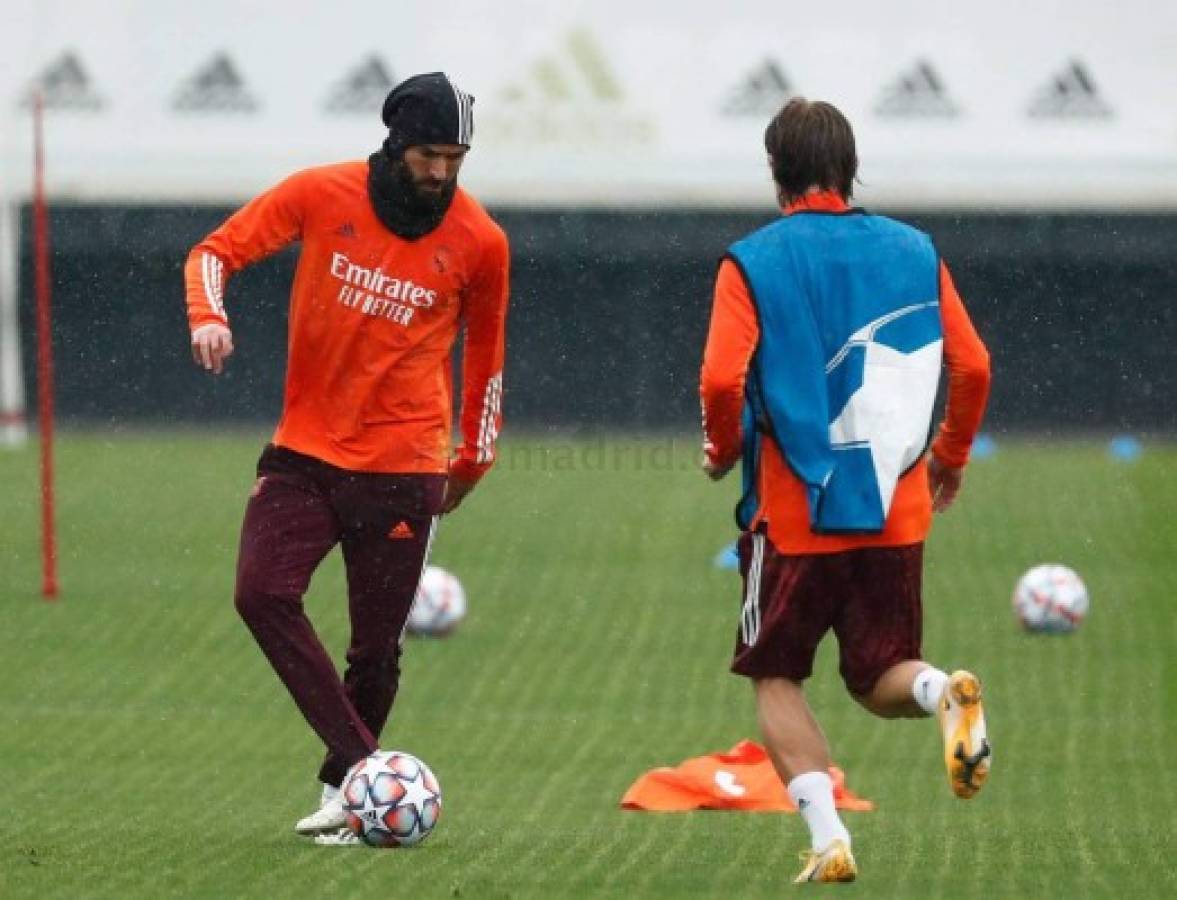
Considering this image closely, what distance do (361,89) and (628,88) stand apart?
11.4 feet

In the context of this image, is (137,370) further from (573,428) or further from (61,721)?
(61,721)

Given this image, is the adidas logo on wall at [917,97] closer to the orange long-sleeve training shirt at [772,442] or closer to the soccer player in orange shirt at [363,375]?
the soccer player in orange shirt at [363,375]

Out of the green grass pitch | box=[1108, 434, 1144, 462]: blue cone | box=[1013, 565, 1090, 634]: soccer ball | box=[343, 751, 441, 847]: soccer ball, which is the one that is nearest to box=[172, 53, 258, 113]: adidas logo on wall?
the green grass pitch

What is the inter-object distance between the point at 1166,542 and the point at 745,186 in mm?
13144

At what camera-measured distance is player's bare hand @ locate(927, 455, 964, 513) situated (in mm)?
7176

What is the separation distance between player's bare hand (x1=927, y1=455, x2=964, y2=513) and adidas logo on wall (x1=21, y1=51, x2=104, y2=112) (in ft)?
94.0

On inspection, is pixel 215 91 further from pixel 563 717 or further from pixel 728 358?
pixel 728 358

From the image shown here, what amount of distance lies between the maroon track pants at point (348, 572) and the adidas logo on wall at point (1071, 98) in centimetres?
2758

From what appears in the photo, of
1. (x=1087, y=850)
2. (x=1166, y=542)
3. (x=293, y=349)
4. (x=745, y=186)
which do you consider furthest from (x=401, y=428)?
(x=745, y=186)

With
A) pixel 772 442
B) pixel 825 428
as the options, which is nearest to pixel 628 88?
pixel 772 442

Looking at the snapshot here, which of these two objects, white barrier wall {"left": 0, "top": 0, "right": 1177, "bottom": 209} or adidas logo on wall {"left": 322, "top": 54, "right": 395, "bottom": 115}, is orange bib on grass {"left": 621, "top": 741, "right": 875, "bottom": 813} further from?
adidas logo on wall {"left": 322, "top": 54, "right": 395, "bottom": 115}

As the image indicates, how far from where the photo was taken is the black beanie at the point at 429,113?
7.49 metres

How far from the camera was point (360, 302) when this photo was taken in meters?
7.72

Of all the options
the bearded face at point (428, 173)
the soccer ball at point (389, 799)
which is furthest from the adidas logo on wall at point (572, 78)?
the soccer ball at point (389, 799)
